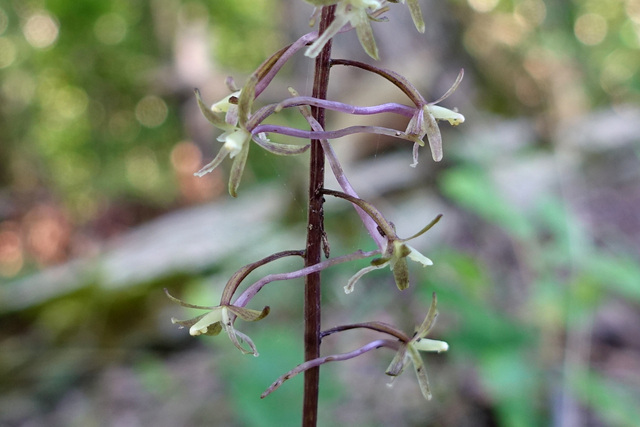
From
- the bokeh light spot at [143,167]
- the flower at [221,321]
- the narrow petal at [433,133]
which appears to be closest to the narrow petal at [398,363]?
the flower at [221,321]

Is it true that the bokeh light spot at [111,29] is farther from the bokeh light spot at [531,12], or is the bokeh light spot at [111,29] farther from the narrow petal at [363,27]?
the narrow petal at [363,27]

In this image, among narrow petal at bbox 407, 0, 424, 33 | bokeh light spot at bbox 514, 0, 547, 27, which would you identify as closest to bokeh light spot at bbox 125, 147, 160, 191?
bokeh light spot at bbox 514, 0, 547, 27

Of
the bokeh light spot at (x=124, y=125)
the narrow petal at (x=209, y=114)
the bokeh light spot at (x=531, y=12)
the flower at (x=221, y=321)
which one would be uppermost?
the bokeh light spot at (x=531, y=12)

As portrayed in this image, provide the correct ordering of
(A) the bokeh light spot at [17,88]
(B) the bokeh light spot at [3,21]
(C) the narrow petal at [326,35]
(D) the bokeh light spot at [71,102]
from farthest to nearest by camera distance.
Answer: (D) the bokeh light spot at [71,102]
(B) the bokeh light spot at [3,21]
(A) the bokeh light spot at [17,88]
(C) the narrow petal at [326,35]


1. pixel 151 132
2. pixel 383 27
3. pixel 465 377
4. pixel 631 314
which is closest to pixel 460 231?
pixel 631 314

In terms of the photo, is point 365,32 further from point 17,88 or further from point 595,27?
point 595,27

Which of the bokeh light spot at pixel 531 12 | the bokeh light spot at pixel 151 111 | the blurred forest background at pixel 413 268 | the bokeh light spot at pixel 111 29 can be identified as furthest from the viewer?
the bokeh light spot at pixel 151 111

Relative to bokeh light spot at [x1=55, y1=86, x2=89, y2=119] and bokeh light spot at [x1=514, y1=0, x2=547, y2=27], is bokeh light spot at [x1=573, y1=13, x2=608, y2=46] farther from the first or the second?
bokeh light spot at [x1=55, y1=86, x2=89, y2=119]
